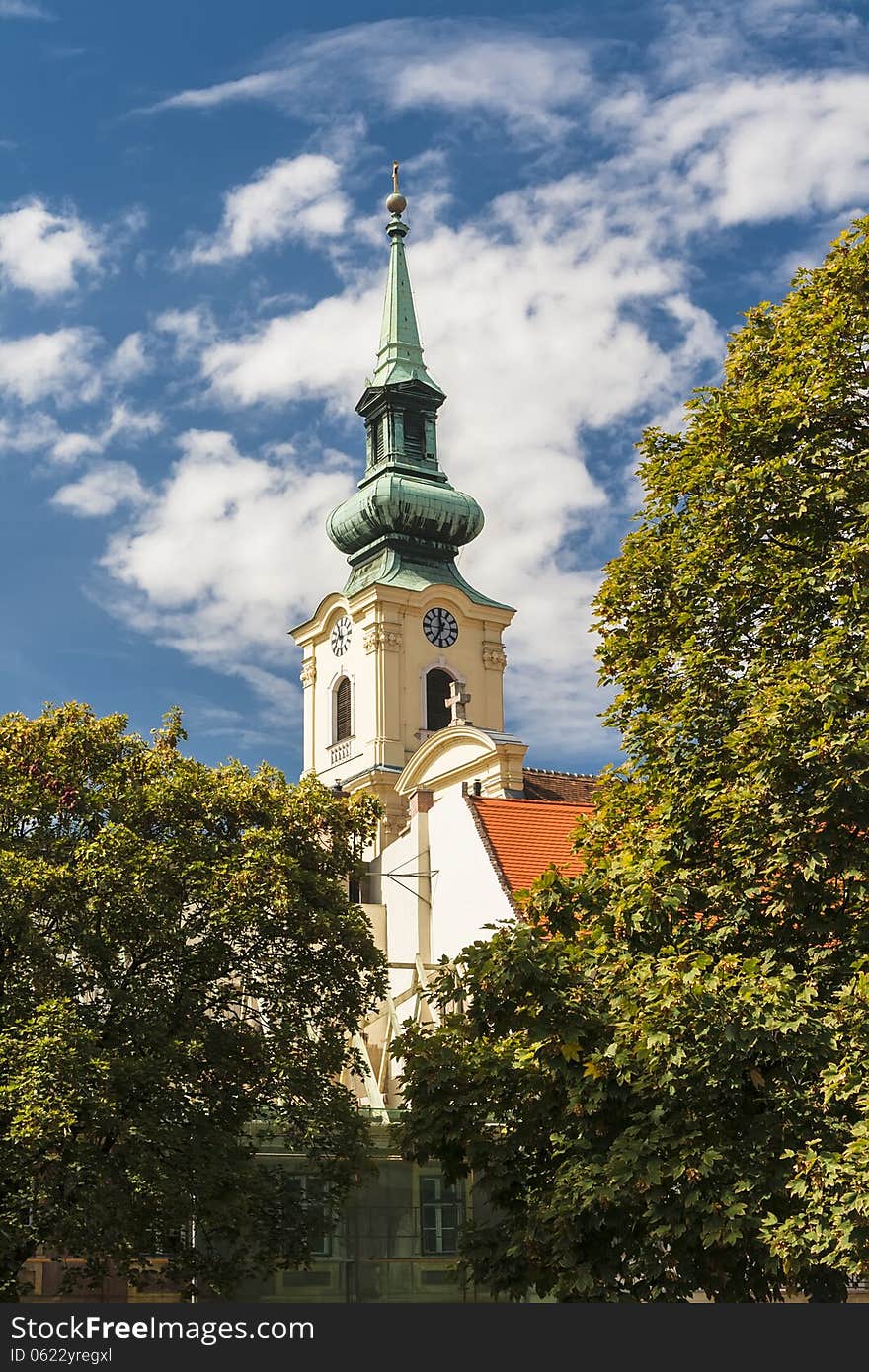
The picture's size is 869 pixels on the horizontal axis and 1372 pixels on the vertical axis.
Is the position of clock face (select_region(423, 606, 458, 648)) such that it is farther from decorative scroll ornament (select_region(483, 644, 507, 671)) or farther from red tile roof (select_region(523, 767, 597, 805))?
red tile roof (select_region(523, 767, 597, 805))

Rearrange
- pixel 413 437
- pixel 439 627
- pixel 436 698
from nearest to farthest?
pixel 436 698 → pixel 439 627 → pixel 413 437

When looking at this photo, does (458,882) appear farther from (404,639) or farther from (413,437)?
(413,437)

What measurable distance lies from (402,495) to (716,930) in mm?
59237

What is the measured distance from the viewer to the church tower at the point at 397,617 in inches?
2685

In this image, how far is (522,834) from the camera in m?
31.3

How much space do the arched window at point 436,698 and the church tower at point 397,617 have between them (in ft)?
0.13

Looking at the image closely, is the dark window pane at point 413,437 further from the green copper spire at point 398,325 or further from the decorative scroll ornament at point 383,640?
the decorative scroll ornament at point 383,640

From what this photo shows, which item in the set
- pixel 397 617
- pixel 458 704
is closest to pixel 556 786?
pixel 458 704

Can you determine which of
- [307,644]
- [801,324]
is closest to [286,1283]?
[801,324]

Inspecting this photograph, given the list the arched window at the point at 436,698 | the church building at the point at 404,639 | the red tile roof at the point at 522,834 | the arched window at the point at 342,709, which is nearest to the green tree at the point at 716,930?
the red tile roof at the point at 522,834

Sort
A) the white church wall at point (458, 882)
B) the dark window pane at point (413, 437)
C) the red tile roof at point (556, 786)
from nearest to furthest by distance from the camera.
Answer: the white church wall at point (458, 882), the red tile roof at point (556, 786), the dark window pane at point (413, 437)

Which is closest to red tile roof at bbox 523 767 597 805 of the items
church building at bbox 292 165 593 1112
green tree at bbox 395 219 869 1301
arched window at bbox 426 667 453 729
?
church building at bbox 292 165 593 1112

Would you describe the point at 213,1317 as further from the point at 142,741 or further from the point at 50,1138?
the point at 142,741

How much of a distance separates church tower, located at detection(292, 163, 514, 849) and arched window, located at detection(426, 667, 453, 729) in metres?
0.04
